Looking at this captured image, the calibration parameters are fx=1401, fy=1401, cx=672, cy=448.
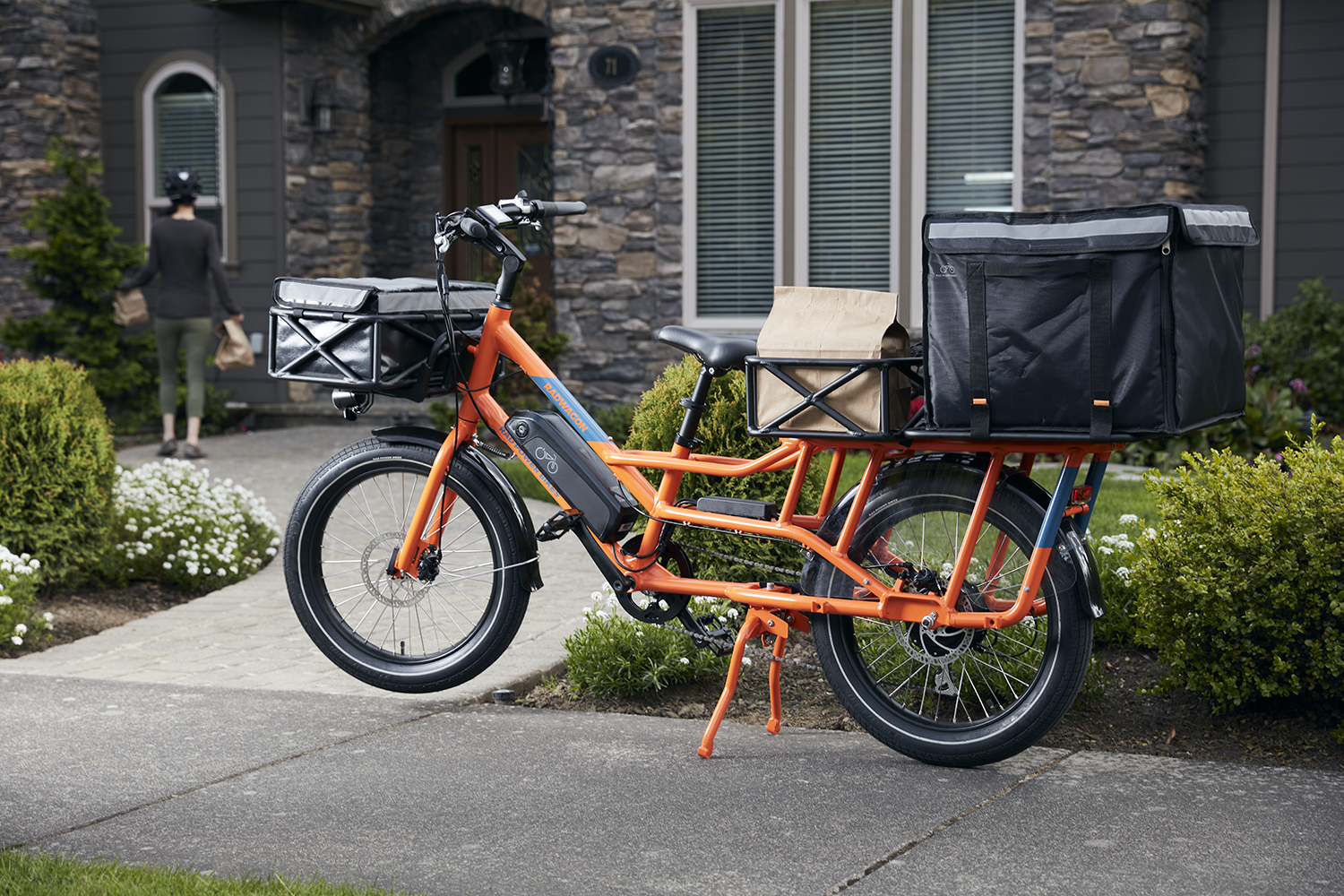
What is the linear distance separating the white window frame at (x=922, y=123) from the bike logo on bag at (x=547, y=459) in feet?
20.5

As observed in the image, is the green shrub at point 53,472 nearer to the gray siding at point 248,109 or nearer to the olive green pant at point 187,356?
the olive green pant at point 187,356

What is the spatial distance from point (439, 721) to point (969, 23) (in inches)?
289

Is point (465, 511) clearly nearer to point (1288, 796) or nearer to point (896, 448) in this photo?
point (896, 448)

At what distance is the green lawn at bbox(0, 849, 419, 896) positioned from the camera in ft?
8.57

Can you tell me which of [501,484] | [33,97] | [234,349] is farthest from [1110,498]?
[33,97]

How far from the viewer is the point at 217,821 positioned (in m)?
3.08

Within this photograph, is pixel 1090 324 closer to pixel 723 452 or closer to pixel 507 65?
pixel 723 452

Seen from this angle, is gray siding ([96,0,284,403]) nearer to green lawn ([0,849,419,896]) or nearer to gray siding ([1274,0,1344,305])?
gray siding ([1274,0,1344,305])

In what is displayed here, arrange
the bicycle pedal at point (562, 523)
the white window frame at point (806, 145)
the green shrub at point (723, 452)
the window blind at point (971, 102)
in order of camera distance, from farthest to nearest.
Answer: the white window frame at point (806, 145), the window blind at point (971, 102), the green shrub at point (723, 452), the bicycle pedal at point (562, 523)

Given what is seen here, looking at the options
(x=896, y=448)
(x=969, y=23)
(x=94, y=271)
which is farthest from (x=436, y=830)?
(x=94, y=271)

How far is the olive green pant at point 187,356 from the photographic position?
10.2 metres

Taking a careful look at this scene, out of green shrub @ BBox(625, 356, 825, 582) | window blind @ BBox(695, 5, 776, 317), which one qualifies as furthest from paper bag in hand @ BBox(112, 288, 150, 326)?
green shrub @ BBox(625, 356, 825, 582)

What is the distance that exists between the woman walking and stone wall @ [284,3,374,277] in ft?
7.15

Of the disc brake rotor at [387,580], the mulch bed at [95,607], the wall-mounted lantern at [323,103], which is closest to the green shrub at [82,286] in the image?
the wall-mounted lantern at [323,103]
